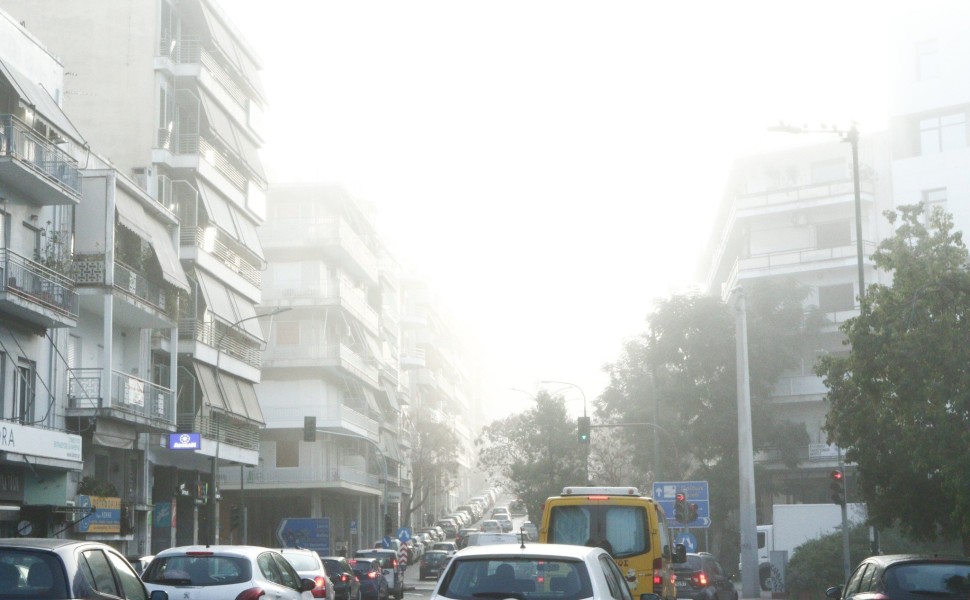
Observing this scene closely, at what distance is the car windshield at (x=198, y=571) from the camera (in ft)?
51.8

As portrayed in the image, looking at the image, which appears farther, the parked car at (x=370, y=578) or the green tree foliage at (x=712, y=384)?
the green tree foliage at (x=712, y=384)

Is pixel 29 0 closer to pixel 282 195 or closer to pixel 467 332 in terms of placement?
pixel 282 195

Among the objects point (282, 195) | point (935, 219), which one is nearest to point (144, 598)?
point (935, 219)

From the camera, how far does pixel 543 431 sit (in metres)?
80.3

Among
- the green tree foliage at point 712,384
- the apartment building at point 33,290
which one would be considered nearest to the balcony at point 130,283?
the apartment building at point 33,290

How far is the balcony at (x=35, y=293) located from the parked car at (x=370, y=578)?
12349 mm

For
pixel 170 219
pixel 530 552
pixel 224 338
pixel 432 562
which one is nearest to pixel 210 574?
pixel 530 552

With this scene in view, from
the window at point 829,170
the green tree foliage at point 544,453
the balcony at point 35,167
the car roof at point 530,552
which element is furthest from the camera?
the green tree foliage at point 544,453

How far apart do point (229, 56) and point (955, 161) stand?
31860 millimetres

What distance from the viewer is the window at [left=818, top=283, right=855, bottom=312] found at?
66.6 m

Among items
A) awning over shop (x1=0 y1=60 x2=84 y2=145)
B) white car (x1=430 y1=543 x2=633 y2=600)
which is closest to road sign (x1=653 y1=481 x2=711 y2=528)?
awning over shop (x1=0 y1=60 x2=84 y2=145)

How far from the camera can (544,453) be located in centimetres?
8019

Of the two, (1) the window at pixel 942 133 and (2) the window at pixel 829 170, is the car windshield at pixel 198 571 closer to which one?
(1) the window at pixel 942 133

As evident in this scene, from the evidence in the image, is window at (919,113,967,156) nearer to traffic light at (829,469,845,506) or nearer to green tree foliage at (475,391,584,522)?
green tree foliage at (475,391,584,522)
